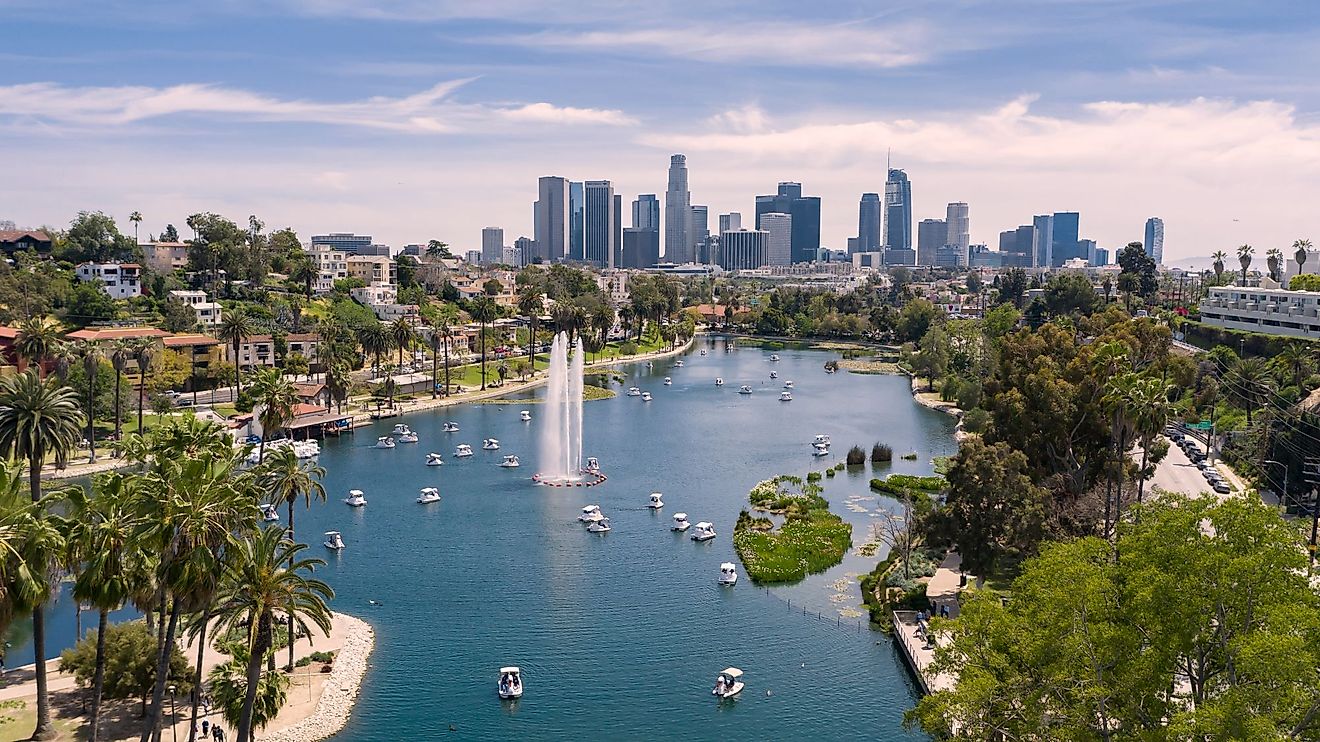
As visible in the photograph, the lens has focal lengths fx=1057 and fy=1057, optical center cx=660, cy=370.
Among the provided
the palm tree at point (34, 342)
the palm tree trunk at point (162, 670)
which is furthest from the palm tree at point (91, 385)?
the palm tree trunk at point (162, 670)

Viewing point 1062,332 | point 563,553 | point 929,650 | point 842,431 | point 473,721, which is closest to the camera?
point 473,721

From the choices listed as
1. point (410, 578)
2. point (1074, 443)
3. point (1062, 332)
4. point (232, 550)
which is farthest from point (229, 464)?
point (1062, 332)

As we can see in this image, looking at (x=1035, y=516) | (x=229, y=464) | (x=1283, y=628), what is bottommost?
(x=1035, y=516)

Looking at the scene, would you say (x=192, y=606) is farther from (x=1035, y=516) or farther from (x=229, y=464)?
(x=1035, y=516)

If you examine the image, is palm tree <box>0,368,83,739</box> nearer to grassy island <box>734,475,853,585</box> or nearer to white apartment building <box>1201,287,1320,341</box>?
grassy island <box>734,475,853,585</box>

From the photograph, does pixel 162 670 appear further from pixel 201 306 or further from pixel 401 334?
pixel 201 306

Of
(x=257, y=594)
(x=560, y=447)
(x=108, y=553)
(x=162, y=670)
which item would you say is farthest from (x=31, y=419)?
(x=560, y=447)

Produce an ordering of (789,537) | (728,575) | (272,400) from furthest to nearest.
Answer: (789,537) → (272,400) → (728,575)
